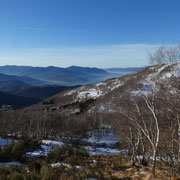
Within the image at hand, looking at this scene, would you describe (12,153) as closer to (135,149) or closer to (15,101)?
(135,149)

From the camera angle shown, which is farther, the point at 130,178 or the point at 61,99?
the point at 61,99

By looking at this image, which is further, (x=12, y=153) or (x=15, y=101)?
(x=15, y=101)

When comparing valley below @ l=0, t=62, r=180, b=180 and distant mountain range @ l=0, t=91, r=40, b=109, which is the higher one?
valley below @ l=0, t=62, r=180, b=180

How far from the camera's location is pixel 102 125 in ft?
205

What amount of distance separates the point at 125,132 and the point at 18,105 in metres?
175

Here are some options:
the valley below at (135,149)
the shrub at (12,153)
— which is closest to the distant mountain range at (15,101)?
the valley below at (135,149)

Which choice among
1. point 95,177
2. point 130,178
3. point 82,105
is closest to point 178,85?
point 130,178

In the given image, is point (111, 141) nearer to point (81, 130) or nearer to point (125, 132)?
point (81, 130)

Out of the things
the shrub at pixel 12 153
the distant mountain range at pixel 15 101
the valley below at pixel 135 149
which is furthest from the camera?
the distant mountain range at pixel 15 101

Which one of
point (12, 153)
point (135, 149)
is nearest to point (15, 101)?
point (12, 153)

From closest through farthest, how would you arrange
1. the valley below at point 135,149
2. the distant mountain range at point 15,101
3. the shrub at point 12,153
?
the valley below at point 135,149
the shrub at point 12,153
the distant mountain range at point 15,101

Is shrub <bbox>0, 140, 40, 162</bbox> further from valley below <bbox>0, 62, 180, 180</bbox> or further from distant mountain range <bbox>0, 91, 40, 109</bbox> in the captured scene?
distant mountain range <bbox>0, 91, 40, 109</bbox>

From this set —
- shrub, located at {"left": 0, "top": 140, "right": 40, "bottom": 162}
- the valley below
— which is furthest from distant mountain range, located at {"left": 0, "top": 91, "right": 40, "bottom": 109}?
shrub, located at {"left": 0, "top": 140, "right": 40, "bottom": 162}

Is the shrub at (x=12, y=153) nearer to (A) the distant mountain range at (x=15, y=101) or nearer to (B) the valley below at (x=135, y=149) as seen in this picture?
(B) the valley below at (x=135, y=149)
